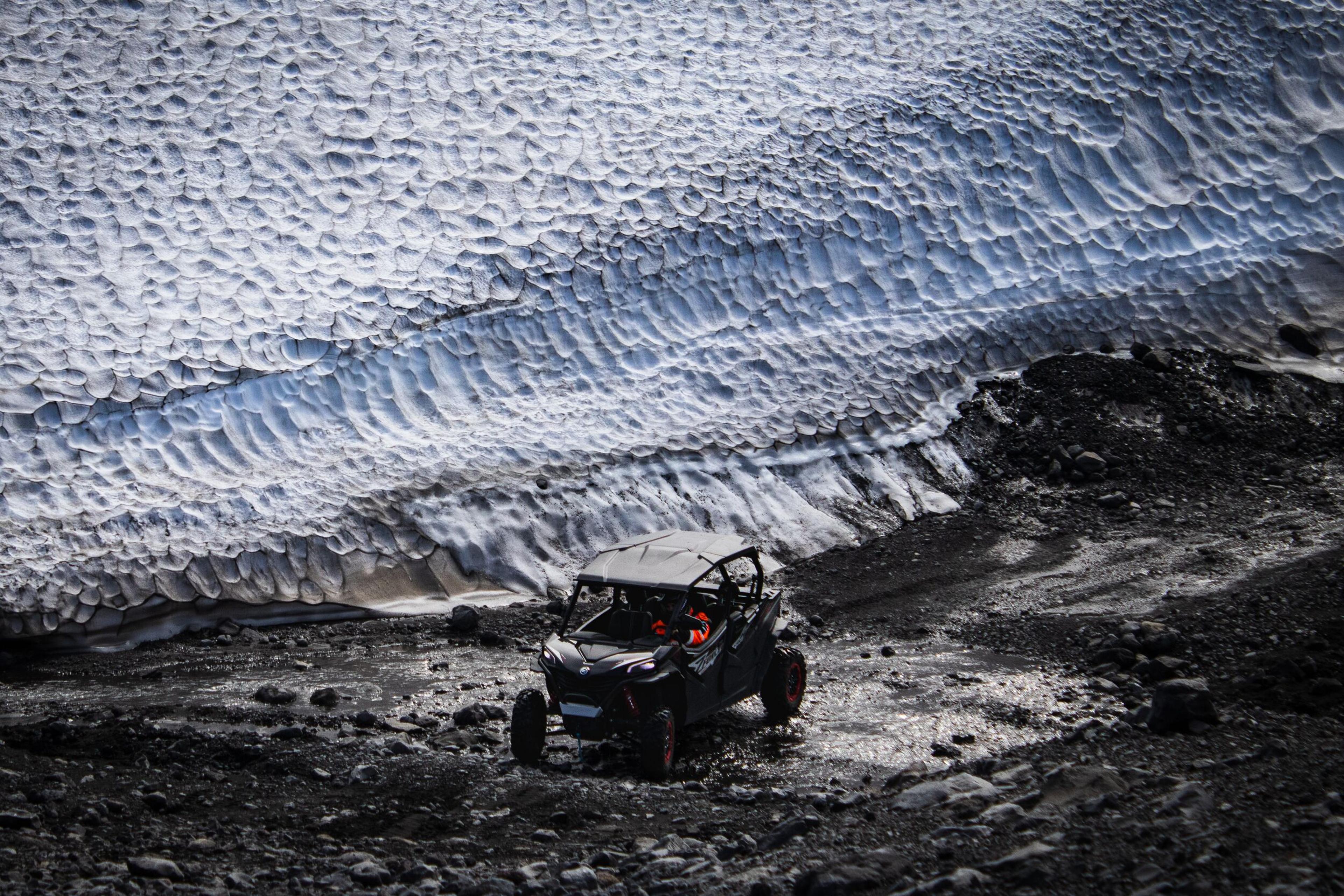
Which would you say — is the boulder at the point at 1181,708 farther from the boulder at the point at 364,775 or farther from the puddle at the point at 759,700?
the boulder at the point at 364,775

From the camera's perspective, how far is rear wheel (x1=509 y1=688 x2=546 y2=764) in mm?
6793

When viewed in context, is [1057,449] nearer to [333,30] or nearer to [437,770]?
[437,770]

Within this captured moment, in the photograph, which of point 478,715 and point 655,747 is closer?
point 655,747

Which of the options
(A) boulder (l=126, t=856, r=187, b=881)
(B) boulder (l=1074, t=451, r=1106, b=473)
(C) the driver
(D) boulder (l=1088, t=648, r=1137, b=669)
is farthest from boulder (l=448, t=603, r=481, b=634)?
(B) boulder (l=1074, t=451, r=1106, b=473)

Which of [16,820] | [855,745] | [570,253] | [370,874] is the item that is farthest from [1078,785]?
[570,253]

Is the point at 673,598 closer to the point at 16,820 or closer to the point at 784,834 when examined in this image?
the point at 784,834

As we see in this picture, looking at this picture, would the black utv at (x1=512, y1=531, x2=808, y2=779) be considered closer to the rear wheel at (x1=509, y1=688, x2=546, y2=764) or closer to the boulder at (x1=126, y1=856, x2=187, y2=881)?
the rear wheel at (x1=509, y1=688, x2=546, y2=764)

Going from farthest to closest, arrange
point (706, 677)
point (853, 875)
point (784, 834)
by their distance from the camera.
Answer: point (706, 677) < point (784, 834) < point (853, 875)

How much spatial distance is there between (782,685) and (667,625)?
0.92m

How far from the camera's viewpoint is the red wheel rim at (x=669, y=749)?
660 centimetres

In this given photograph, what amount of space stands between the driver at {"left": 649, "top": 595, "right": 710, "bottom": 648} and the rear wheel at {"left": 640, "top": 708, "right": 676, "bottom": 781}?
68 centimetres

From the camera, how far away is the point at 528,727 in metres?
6.79

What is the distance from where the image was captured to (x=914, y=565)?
1067 cm

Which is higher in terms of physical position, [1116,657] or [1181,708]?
[1181,708]
